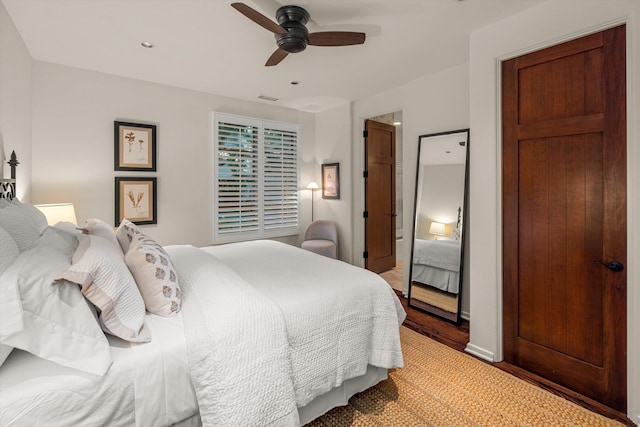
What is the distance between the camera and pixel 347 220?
4.83 meters

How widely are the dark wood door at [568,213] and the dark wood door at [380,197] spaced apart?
2.40 m

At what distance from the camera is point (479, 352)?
2629mm

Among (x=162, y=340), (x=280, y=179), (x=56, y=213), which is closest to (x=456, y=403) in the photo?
(x=162, y=340)

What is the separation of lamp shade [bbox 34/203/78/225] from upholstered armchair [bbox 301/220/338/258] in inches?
109

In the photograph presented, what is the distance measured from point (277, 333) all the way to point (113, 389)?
0.66 metres

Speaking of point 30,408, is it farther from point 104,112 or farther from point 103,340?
point 104,112

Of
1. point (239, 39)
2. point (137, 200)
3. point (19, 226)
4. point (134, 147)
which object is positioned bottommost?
point (19, 226)

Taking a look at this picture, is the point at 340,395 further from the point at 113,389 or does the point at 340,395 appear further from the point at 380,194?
the point at 380,194

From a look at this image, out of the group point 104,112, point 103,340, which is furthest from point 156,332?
point 104,112

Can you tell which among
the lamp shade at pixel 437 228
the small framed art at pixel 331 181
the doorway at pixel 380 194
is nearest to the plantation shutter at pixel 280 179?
the small framed art at pixel 331 181

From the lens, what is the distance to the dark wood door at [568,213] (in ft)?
6.44

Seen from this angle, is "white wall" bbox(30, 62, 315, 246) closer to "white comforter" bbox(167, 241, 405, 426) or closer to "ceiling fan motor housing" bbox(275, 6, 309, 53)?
"white comforter" bbox(167, 241, 405, 426)

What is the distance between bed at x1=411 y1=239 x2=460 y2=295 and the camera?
339 centimetres

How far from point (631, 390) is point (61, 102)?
17.4 feet
